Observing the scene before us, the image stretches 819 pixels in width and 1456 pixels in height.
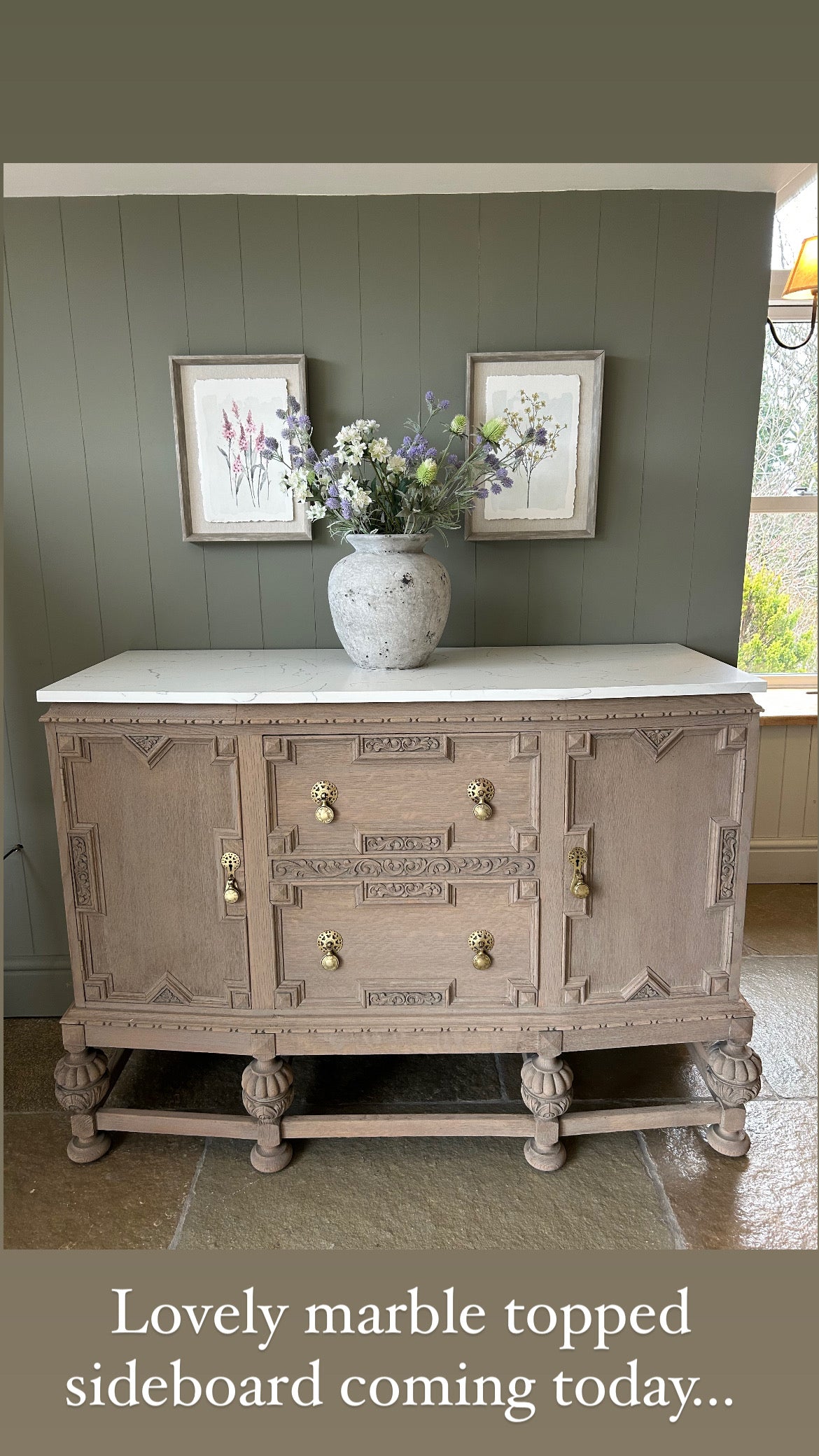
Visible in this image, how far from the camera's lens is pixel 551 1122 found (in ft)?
6.09

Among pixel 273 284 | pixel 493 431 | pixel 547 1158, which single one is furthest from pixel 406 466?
pixel 547 1158

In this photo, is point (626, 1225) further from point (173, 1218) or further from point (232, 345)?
point (232, 345)

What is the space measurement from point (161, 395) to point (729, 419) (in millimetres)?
1432

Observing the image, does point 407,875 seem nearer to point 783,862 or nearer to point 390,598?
point 390,598

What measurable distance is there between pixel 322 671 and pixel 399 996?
0.73 metres

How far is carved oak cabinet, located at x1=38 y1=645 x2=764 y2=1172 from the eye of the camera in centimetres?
174

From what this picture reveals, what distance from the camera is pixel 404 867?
1.79 m

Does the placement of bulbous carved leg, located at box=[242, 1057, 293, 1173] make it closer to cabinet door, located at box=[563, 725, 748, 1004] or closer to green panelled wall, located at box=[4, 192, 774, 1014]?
cabinet door, located at box=[563, 725, 748, 1004]

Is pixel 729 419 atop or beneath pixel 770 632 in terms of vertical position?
atop

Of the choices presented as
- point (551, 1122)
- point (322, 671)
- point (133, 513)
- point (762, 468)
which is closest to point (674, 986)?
point (551, 1122)

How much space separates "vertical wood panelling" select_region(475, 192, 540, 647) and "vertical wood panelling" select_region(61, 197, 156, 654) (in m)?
0.88

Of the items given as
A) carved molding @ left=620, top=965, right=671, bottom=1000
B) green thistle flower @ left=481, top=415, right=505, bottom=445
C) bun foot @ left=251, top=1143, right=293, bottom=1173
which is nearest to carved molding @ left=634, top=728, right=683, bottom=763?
carved molding @ left=620, top=965, right=671, bottom=1000

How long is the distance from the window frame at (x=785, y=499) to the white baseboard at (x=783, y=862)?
1.88 feet

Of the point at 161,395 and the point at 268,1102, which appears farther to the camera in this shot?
the point at 161,395
